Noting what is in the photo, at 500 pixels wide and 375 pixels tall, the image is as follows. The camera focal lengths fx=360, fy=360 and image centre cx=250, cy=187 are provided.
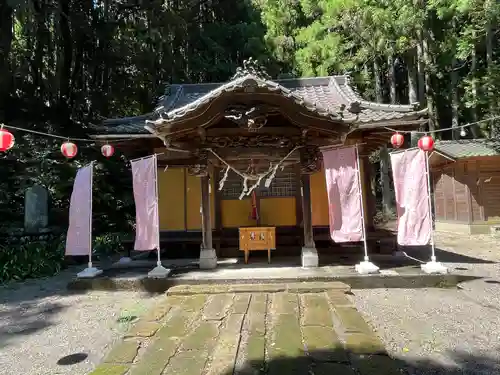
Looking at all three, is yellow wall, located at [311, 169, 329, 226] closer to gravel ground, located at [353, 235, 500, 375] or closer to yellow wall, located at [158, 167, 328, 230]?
yellow wall, located at [158, 167, 328, 230]

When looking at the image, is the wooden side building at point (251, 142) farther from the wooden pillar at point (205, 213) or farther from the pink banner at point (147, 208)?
the pink banner at point (147, 208)

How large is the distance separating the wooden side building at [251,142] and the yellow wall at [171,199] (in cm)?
3

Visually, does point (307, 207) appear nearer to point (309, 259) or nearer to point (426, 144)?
point (309, 259)

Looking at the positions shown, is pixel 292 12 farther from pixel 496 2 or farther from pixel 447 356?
pixel 447 356

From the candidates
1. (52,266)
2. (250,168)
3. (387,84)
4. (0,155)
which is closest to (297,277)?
(250,168)

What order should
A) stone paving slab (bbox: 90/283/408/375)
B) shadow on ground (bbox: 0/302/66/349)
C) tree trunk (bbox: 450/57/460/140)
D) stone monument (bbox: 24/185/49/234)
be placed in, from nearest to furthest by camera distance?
stone paving slab (bbox: 90/283/408/375)
shadow on ground (bbox: 0/302/66/349)
stone monument (bbox: 24/185/49/234)
tree trunk (bbox: 450/57/460/140)

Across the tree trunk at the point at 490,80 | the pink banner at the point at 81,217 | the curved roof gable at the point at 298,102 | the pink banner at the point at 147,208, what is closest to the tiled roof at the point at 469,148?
the tree trunk at the point at 490,80

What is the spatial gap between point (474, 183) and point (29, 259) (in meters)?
18.2

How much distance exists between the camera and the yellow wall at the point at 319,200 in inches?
377

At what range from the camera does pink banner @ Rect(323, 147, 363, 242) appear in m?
7.34

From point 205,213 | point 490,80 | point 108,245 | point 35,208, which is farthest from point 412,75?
point 35,208

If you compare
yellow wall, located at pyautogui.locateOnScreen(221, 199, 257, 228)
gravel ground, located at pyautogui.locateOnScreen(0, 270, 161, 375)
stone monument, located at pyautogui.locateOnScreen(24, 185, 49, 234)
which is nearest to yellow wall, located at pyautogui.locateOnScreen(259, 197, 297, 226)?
yellow wall, located at pyautogui.locateOnScreen(221, 199, 257, 228)

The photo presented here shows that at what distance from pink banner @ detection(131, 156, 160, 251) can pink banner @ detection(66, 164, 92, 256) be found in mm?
1138

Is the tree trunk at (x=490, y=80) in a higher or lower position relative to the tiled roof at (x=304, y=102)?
higher
